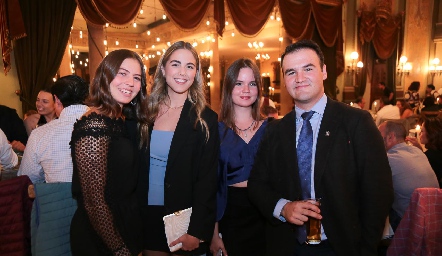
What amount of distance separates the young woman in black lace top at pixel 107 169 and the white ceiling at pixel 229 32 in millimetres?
7568

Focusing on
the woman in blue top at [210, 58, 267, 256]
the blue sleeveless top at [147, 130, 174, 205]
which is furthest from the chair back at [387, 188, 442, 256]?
the blue sleeveless top at [147, 130, 174, 205]

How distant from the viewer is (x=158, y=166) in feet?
6.30

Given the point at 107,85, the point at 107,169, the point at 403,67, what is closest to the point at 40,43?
the point at 107,85

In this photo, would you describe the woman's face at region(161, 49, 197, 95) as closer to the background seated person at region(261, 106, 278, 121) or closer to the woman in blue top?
the woman in blue top

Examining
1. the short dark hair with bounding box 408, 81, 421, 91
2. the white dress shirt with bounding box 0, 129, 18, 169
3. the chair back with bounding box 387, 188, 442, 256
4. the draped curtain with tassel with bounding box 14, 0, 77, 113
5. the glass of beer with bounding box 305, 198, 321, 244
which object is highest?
the draped curtain with tassel with bounding box 14, 0, 77, 113

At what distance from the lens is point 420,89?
1365 cm

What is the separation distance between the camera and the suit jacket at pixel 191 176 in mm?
1849

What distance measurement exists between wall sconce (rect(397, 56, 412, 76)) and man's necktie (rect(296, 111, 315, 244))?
12.9 metres

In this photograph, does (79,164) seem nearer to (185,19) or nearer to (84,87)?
(84,87)

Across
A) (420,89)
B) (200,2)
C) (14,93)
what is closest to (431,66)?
(420,89)

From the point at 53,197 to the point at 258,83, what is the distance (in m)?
1.47

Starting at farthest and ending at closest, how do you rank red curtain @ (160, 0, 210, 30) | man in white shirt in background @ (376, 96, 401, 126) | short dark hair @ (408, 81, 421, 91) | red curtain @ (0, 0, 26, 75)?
short dark hair @ (408, 81, 421, 91)
man in white shirt in background @ (376, 96, 401, 126)
red curtain @ (160, 0, 210, 30)
red curtain @ (0, 0, 26, 75)

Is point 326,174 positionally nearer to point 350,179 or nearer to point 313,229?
point 350,179

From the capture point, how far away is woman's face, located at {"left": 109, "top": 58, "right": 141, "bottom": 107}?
1672mm
